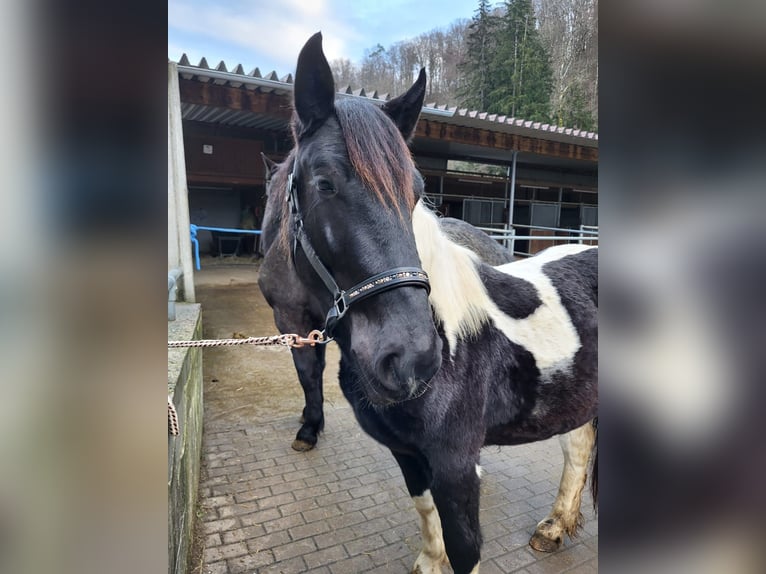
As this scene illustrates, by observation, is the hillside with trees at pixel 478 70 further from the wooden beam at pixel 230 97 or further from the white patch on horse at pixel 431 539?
the white patch on horse at pixel 431 539

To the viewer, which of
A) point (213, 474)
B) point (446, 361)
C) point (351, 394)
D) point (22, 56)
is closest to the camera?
point (22, 56)

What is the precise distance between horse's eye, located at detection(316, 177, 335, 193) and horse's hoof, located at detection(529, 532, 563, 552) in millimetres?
2217

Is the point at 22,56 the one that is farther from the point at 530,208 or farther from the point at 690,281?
the point at 530,208

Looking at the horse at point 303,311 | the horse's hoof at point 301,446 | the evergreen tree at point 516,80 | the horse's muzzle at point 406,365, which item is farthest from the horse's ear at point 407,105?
the evergreen tree at point 516,80

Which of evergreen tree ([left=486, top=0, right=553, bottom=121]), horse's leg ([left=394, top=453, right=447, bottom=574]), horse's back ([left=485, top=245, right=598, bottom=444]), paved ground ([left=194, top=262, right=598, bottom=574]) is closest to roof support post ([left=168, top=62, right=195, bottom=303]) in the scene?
paved ground ([left=194, top=262, right=598, bottom=574])

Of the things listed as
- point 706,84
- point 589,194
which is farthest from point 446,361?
point 589,194

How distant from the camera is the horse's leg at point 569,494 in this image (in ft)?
7.86

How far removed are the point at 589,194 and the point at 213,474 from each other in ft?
45.1

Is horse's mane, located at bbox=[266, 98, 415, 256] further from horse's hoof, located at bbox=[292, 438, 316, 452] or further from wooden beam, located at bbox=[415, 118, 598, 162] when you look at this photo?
wooden beam, located at bbox=[415, 118, 598, 162]

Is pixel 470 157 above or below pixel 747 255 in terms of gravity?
above

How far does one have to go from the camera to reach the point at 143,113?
48 cm

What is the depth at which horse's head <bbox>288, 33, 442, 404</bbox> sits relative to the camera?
1194 mm

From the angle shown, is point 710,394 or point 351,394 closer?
point 710,394

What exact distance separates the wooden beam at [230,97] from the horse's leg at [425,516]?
4709 mm
